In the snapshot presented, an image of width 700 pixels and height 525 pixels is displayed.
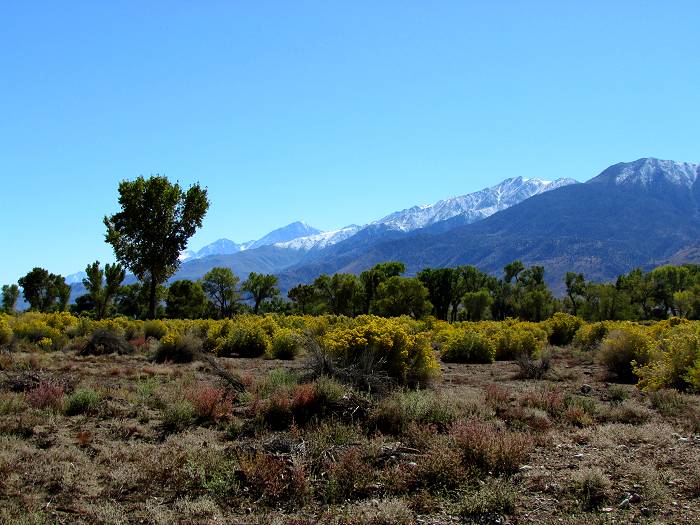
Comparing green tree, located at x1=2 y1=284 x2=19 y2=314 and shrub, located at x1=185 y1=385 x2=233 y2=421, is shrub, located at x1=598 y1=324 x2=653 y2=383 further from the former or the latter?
green tree, located at x1=2 y1=284 x2=19 y2=314

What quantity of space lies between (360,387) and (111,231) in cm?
3110

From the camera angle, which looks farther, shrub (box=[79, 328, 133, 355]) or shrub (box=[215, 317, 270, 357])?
shrub (box=[215, 317, 270, 357])

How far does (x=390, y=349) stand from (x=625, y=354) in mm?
8529

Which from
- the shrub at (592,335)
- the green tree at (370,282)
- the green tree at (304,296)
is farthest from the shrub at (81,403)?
the green tree at (304,296)

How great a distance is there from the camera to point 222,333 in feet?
81.9

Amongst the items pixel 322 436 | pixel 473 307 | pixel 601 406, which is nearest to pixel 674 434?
pixel 601 406

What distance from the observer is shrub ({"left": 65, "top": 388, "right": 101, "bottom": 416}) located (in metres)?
10.4

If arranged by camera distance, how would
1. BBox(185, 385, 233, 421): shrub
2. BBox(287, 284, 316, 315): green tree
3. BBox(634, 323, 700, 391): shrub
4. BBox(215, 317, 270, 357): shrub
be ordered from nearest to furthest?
BBox(185, 385, 233, 421): shrub
BBox(634, 323, 700, 391): shrub
BBox(215, 317, 270, 357): shrub
BBox(287, 284, 316, 315): green tree

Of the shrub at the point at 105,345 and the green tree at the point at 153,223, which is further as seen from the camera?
the green tree at the point at 153,223

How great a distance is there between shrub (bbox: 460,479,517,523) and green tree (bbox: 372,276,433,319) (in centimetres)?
5403

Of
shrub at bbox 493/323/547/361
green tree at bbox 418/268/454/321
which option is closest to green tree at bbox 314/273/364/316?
green tree at bbox 418/268/454/321

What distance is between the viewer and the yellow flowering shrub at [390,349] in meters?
13.4

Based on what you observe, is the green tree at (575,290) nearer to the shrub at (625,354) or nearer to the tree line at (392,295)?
the tree line at (392,295)

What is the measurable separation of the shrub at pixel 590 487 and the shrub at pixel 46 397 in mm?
9355
